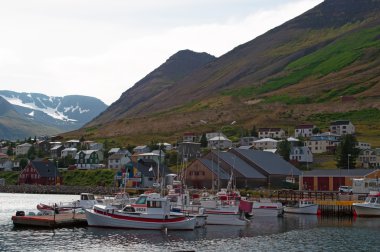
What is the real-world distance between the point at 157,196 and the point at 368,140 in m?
140

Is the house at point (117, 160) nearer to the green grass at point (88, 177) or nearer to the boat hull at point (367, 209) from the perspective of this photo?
the green grass at point (88, 177)

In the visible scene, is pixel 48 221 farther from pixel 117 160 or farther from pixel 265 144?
pixel 265 144

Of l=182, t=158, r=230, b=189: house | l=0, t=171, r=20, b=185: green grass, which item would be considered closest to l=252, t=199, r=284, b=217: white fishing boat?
l=182, t=158, r=230, b=189: house

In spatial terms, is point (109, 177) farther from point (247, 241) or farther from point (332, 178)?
point (247, 241)

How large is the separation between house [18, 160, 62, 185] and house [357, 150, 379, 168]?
86.7 meters

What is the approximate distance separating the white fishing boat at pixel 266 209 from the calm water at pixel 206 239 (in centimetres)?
1088

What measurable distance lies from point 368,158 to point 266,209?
83507mm

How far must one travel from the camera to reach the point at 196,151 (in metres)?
179

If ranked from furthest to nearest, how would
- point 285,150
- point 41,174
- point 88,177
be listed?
point 41,174 < point 88,177 < point 285,150

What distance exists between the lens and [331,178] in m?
123

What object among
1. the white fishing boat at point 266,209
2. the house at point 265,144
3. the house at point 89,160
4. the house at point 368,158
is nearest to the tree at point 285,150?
the house at point 368,158

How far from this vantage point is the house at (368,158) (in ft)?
525

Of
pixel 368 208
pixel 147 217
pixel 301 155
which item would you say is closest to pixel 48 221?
pixel 147 217

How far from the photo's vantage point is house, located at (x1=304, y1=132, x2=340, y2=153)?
615 ft
